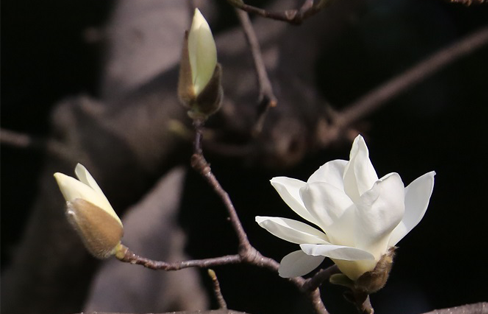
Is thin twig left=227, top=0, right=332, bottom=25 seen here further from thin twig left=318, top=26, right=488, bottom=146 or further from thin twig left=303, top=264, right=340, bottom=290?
thin twig left=318, top=26, right=488, bottom=146

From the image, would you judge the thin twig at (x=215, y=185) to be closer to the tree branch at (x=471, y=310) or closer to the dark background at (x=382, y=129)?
the tree branch at (x=471, y=310)

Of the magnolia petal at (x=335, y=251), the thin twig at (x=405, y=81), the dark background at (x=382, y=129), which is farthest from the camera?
the dark background at (x=382, y=129)

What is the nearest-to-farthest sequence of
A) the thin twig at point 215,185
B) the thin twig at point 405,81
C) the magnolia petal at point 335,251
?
the magnolia petal at point 335,251 → the thin twig at point 215,185 → the thin twig at point 405,81

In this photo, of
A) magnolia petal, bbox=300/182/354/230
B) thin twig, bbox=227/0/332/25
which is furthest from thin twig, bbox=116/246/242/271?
thin twig, bbox=227/0/332/25

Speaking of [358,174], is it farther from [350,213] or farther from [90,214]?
[90,214]

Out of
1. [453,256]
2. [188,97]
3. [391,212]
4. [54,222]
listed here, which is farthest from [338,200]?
[453,256]

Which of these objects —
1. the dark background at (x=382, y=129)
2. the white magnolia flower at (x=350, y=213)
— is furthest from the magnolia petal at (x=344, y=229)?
the dark background at (x=382, y=129)
